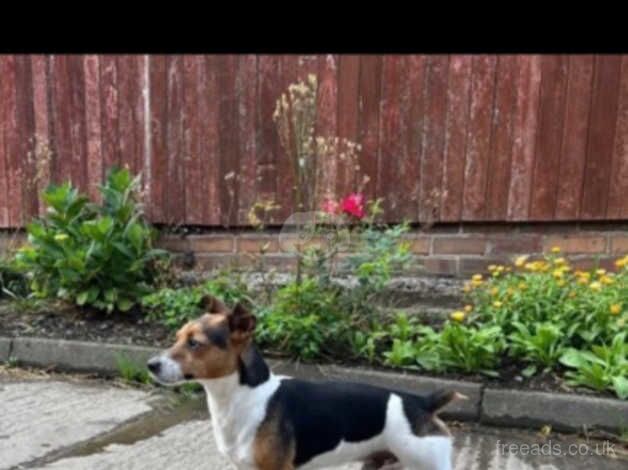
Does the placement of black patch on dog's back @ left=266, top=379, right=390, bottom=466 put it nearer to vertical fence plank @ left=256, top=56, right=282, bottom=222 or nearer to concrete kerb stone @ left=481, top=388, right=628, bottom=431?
concrete kerb stone @ left=481, top=388, right=628, bottom=431

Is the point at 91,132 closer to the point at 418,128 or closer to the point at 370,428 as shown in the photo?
the point at 418,128

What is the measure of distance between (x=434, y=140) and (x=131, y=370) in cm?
270

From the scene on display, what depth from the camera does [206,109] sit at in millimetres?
5359

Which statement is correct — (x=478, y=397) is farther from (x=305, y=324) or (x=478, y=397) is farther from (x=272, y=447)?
(x=272, y=447)

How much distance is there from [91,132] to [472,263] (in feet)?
10.5

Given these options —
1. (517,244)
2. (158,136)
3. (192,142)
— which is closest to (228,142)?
(192,142)

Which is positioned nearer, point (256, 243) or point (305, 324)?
point (305, 324)

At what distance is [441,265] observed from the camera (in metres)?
5.19

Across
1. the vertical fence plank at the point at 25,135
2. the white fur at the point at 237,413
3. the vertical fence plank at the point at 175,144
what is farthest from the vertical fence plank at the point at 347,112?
the white fur at the point at 237,413

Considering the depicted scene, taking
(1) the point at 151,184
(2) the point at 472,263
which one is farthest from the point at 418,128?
(1) the point at 151,184

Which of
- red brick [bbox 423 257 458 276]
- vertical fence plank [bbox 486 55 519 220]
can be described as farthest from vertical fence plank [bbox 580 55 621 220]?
red brick [bbox 423 257 458 276]

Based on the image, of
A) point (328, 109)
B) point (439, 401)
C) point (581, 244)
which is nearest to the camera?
point (439, 401)

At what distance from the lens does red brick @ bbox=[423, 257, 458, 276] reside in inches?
204

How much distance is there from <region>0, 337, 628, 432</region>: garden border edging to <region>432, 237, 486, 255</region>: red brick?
4.71 ft
